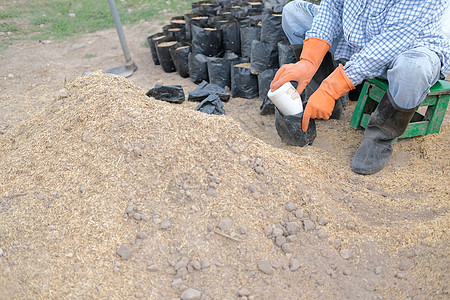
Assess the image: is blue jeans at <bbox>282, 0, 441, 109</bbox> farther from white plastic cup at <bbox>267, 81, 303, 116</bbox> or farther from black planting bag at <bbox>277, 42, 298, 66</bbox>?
black planting bag at <bbox>277, 42, 298, 66</bbox>

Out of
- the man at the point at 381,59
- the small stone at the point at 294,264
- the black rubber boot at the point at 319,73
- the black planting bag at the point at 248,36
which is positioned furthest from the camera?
the black planting bag at the point at 248,36

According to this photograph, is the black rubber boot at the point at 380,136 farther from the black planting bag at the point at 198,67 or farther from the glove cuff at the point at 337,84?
the black planting bag at the point at 198,67

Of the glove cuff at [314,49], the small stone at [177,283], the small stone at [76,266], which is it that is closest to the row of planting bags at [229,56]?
the glove cuff at [314,49]

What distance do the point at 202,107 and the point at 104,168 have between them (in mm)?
1221

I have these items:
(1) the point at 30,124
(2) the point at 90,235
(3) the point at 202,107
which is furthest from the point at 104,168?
(3) the point at 202,107

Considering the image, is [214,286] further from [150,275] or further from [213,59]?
[213,59]

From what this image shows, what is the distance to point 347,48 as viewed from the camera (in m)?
2.32

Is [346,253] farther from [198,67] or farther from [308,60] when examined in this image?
[198,67]

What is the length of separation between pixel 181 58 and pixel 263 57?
978mm

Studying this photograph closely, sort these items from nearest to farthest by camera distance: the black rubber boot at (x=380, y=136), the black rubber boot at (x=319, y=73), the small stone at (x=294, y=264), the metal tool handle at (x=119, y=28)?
the small stone at (x=294, y=264) < the black rubber boot at (x=380, y=136) < the black rubber boot at (x=319, y=73) < the metal tool handle at (x=119, y=28)

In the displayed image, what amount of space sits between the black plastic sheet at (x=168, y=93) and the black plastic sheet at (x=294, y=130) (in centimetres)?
108

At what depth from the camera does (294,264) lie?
1403 millimetres

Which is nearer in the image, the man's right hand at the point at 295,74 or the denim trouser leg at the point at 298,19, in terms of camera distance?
the man's right hand at the point at 295,74

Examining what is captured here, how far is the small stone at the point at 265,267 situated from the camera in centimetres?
138
